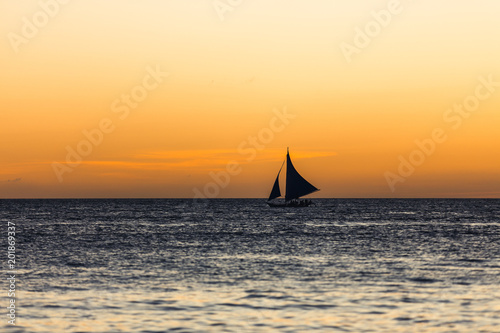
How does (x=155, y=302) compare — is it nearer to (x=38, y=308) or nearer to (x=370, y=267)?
(x=38, y=308)

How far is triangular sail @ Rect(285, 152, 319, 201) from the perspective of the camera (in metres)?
140

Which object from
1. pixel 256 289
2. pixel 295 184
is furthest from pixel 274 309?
pixel 295 184

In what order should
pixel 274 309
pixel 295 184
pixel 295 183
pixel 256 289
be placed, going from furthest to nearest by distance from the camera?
pixel 295 184
pixel 295 183
pixel 256 289
pixel 274 309

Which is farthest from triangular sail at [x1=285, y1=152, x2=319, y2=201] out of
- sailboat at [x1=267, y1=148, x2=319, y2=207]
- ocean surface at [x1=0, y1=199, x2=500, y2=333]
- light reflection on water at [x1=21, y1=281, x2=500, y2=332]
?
light reflection on water at [x1=21, y1=281, x2=500, y2=332]

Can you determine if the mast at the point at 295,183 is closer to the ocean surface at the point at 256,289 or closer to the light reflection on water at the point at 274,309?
the ocean surface at the point at 256,289

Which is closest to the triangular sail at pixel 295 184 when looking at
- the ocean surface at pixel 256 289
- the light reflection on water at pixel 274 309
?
the ocean surface at pixel 256 289

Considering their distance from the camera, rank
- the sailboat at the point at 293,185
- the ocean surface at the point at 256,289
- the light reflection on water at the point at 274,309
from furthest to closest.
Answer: the sailboat at the point at 293,185
the ocean surface at the point at 256,289
the light reflection on water at the point at 274,309

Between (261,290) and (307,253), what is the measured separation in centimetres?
2028

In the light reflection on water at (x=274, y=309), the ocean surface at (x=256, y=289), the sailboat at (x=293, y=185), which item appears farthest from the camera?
the sailboat at (x=293, y=185)

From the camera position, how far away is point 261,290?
1201 inches

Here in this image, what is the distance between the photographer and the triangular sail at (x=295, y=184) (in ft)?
461

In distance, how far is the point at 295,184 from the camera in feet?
473

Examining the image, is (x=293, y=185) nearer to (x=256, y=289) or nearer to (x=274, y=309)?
(x=256, y=289)

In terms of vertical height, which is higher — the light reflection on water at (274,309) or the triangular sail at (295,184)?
the triangular sail at (295,184)
